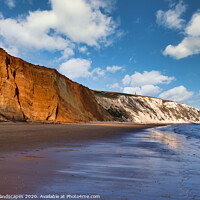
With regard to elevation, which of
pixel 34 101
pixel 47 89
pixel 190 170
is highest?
pixel 47 89

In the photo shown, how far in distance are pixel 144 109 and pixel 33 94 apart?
201ft

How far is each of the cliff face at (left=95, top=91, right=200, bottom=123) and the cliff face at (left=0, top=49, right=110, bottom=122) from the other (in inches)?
1079

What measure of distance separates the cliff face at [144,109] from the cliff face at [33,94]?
2742 centimetres

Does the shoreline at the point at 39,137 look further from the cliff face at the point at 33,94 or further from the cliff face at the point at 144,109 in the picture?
the cliff face at the point at 144,109

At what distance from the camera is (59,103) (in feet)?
121

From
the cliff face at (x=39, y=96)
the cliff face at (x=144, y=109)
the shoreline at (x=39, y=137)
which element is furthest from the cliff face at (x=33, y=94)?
the cliff face at (x=144, y=109)

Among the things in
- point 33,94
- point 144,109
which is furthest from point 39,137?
point 144,109

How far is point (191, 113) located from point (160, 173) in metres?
119

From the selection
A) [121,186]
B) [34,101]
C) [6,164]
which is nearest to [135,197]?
[121,186]

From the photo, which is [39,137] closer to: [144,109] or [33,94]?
[33,94]

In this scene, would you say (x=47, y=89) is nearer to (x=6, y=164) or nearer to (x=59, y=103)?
(x=59, y=103)

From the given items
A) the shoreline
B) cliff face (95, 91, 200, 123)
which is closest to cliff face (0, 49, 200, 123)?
the shoreline

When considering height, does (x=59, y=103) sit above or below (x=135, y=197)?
above

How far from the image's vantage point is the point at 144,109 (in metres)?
87.2
